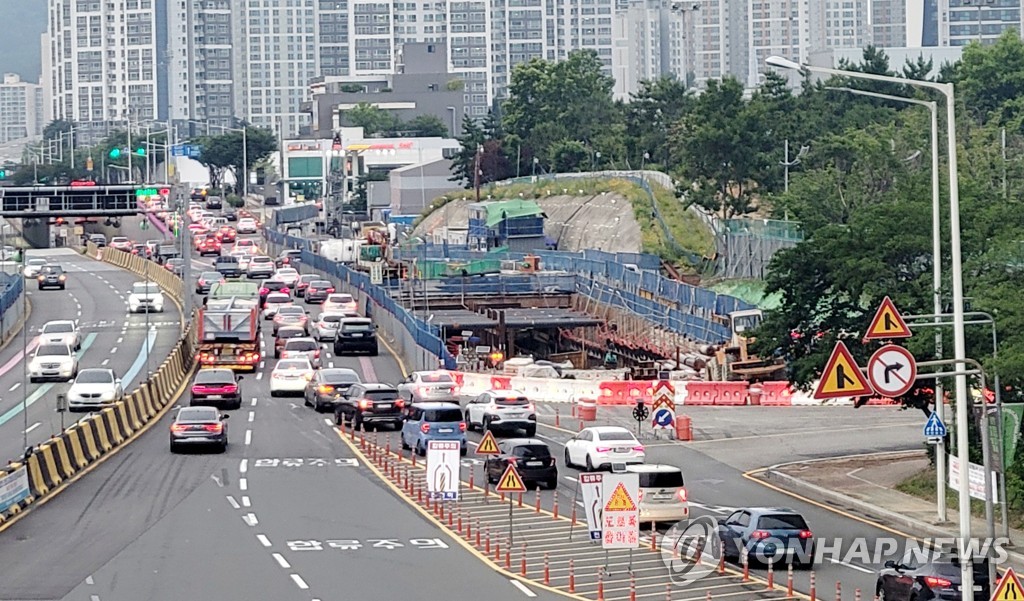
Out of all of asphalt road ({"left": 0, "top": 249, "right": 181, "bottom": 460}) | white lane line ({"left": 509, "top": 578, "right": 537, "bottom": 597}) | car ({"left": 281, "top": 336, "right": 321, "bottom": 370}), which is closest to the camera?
white lane line ({"left": 509, "top": 578, "right": 537, "bottom": 597})

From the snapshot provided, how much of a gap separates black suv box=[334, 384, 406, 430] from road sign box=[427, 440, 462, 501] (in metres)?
17.4

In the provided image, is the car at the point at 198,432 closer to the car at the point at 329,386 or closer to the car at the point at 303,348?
the car at the point at 329,386

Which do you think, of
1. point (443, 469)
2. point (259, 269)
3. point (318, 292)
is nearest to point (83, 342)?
point (318, 292)

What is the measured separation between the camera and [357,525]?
3650 cm

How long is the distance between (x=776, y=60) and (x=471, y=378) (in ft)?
126

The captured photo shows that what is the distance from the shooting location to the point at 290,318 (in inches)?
3263

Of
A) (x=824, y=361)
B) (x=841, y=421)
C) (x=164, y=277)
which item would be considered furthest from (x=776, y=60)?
(x=164, y=277)

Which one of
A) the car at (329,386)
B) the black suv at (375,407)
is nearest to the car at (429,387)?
the car at (329,386)

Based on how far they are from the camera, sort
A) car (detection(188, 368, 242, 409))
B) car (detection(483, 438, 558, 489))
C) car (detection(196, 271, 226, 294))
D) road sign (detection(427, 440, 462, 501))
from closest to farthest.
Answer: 1. road sign (detection(427, 440, 462, 501))
2. car (detection(483, 438, 558, 489))
3. car (detection(188, 368, 242, 409))
4. car (detection(196, 271, 226, 294))

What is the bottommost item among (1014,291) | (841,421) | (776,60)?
(841,421)

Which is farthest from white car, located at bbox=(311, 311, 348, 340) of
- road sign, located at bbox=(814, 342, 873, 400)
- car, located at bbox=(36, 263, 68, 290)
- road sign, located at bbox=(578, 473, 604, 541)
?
road sign, located at bbox=(814, 342, 873, 400)

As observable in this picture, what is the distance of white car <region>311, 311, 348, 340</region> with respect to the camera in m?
81.5

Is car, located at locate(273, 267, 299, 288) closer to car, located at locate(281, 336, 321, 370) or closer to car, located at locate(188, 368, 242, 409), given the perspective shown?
car, located at locate(281, 336, 321, 370)

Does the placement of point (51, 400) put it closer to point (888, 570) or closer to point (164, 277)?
point (888, 570)
